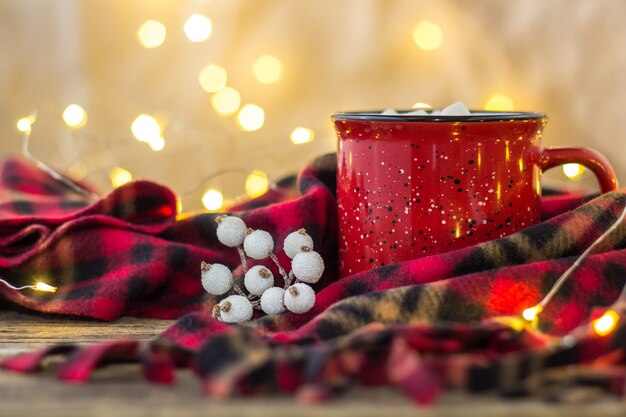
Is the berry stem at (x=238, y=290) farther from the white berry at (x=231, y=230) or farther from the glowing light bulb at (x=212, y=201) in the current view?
the glowing light bulb at (x=212, y=201)

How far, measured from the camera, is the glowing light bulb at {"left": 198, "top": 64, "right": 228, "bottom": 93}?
1.11m

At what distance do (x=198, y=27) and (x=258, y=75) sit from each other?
0.11 metres

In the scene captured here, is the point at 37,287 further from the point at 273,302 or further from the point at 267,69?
the point at 267,69

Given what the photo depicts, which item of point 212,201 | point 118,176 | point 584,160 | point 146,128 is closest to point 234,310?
point 584,160

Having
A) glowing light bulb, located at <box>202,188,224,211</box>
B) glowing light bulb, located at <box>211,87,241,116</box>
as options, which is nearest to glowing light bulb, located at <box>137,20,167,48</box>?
glowing light bulb, located at <box>211,87,241,116</box>

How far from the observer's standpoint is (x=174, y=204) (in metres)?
0.64

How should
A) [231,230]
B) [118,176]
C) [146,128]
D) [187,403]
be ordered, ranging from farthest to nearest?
1. [118,176]
2. [146,128]
3. [231,230]
4. [187,403]

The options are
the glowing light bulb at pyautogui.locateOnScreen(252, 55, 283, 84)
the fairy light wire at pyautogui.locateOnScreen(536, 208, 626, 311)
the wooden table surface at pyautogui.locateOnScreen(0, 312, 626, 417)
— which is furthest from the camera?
the glowing light bulb at pyautogui.locateOnScreen(252, 55, 283, 84)

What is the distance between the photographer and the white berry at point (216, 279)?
54 centimetres

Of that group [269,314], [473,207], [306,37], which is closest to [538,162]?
[473,207]

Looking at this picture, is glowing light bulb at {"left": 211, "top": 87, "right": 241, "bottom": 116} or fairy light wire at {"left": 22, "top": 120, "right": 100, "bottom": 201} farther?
glowing light bulb at {"left": 211, "top": 87, "right": 241, "bottom": 116}

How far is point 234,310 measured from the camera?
53cm

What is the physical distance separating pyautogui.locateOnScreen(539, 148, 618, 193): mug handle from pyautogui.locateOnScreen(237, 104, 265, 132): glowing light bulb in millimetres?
601

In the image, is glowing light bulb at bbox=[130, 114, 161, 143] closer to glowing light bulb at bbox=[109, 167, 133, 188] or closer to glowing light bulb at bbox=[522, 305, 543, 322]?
glowing light bulb at bbox=[109, 167, 133, 188]
